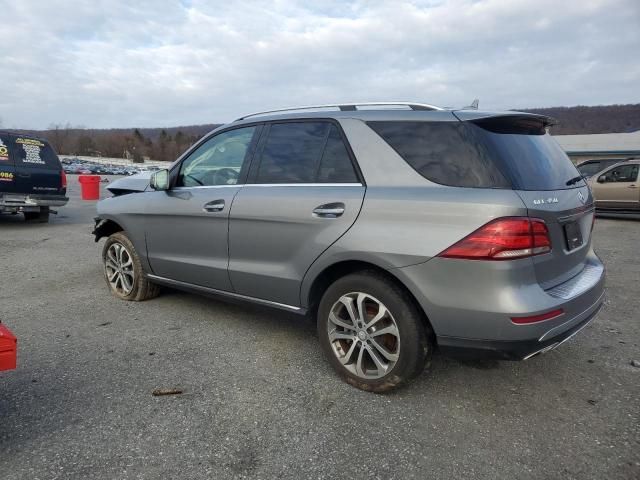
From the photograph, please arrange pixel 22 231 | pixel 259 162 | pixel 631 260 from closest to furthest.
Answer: pixel 259 162 < pixel 631 260 < pixel 22 231

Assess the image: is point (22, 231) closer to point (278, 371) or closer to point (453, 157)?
point (278, 371)

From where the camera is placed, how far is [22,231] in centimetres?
981

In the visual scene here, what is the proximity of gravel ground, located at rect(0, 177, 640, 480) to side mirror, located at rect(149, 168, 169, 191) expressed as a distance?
1175mm

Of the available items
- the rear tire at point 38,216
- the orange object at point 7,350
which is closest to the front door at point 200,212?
the orange object at point 7,350

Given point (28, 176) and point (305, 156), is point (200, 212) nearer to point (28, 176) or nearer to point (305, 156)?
point (305, 156)

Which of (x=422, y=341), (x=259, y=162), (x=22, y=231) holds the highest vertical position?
(x=259, y=162)

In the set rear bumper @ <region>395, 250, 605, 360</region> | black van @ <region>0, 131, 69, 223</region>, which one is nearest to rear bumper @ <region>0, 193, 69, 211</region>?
black van @ <region>0, 131, 69, 223</region>

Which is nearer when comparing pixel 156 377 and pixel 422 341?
pixel 422 341

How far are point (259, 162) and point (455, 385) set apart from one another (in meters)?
2.10

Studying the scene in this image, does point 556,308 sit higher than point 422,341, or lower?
higher

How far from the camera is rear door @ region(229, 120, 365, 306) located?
3.01 meters

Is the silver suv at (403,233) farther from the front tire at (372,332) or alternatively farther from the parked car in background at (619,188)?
the parked car in background at (619,188)

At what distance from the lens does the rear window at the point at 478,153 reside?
256 centimetres

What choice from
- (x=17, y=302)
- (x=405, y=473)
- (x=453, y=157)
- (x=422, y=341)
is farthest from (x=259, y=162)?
(x=17, y=302)
